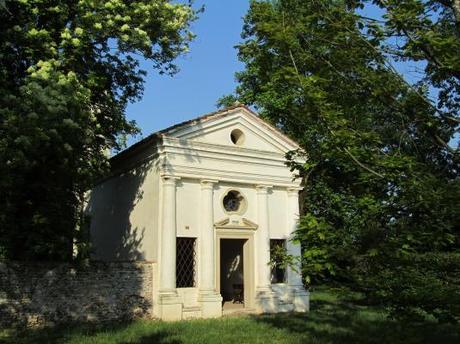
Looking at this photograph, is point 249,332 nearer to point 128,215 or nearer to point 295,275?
point 295,275

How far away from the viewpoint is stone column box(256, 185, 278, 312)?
17.0 meters

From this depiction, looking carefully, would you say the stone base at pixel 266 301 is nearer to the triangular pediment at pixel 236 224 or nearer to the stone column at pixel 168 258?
the triangular pediment at pixel 236 224

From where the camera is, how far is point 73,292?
13.9m

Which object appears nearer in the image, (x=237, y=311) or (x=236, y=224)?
(x=237, y=311)

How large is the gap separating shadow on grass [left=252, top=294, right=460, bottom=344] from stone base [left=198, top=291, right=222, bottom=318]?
4.12ft

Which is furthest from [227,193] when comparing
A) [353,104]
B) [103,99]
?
[353,104]

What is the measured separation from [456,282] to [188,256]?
1213 centimetres

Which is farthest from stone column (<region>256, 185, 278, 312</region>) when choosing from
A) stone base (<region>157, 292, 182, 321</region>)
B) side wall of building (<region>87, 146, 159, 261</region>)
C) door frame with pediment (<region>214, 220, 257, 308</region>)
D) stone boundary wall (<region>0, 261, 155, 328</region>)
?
stone boundary wall (<region>0, 261, 155, 328</region>)

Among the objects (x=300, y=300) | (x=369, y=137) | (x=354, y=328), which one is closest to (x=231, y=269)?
(x=300, y=300)

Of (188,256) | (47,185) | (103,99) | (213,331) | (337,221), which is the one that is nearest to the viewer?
(213,331)

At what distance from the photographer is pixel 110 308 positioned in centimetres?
1439

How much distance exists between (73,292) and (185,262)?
3.75m

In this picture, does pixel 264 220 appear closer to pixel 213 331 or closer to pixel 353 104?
pixel 213 331

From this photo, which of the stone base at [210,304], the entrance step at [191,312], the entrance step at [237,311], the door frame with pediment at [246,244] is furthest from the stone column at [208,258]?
the entrance step at [237,311]
